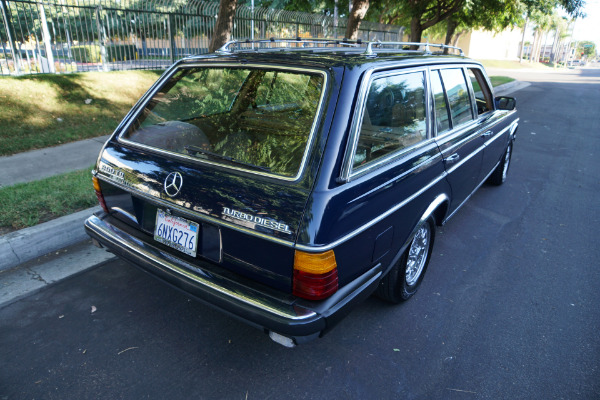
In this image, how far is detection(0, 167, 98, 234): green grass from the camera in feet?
12.1

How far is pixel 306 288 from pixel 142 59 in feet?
37.2

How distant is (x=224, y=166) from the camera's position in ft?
7.64

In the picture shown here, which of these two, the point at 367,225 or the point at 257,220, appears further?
the point at 367,225

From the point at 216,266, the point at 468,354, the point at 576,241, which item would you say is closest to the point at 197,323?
the point at 216,266

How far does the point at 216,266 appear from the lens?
2.32 meters

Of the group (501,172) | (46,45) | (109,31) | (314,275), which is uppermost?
(109,31)

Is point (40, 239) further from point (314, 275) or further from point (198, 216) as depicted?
point (314, 275)

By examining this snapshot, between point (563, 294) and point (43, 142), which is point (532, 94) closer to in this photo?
point (563, 294)

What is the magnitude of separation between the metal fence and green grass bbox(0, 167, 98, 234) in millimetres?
5618

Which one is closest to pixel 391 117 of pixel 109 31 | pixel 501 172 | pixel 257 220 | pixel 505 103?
pixel 257 220

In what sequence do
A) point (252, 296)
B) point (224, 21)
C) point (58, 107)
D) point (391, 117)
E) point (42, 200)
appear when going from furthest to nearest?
point (224, 21) < point (58, 107) < point (42, 200) < point (391, 117) < point (252, 296)

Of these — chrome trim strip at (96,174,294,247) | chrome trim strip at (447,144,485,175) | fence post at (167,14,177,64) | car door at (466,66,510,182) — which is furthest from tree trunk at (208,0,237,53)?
chrome trim strip at (96,174,294,247)

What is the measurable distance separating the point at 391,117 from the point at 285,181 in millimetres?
970

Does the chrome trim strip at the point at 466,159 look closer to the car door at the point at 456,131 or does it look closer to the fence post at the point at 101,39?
the car door at the point at 456,131
